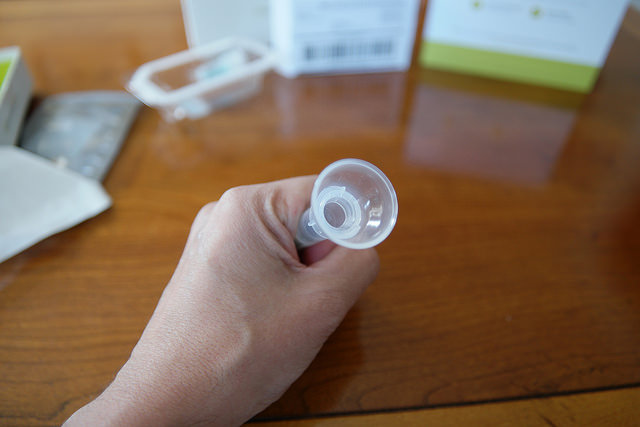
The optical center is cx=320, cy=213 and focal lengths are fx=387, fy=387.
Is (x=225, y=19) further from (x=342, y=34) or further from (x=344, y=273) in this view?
(x=344, y=273)

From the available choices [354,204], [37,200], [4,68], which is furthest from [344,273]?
[4,68]

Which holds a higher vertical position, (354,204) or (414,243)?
(354,204)

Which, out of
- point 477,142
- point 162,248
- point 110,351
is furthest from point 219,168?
point 477,142

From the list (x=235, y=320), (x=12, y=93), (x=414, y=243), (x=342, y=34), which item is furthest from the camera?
(x=342, y=34)

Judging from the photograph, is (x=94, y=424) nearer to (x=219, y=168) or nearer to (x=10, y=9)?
(x=219, y=168)

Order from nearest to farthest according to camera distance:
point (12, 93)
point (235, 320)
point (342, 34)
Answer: point (235, 320) < point (12, 93) < point (342, 34)

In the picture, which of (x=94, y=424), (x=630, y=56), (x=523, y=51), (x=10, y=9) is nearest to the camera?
(x=94, y=424)
